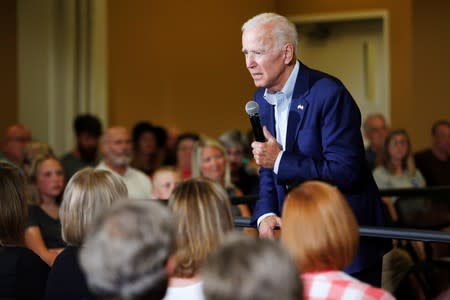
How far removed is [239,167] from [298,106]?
3559mm

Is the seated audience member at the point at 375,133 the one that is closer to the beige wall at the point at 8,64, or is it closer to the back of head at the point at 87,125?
the back of head at the point at 87,125

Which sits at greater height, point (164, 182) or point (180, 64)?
point (180, 64)

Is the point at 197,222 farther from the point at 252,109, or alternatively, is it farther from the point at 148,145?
the point at 148,145

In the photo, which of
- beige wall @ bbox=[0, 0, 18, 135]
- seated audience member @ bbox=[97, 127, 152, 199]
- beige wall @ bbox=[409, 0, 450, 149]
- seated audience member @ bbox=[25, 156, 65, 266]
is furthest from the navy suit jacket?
beige wall @ bbox=[409, 0, 450, 149]

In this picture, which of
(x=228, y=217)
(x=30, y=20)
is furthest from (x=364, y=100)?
(x=228, y=217)

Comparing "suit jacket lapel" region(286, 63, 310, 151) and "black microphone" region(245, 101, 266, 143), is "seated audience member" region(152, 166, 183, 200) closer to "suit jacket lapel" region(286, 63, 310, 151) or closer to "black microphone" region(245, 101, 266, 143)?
"suit jacket lapel" region(286, 63, 310, 151)

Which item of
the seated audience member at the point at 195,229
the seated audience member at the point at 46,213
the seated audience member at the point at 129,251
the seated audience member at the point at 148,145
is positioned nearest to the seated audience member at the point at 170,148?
the seated audience member at the point at 148,145

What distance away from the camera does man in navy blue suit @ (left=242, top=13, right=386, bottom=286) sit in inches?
126

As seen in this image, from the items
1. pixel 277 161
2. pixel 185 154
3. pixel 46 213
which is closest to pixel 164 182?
pixel 46 213

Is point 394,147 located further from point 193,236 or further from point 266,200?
point 193,236

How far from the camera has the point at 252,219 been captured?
3547mm

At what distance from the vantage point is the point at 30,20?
747cm

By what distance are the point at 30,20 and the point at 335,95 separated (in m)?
4.63

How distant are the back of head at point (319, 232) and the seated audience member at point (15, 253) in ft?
4.22
